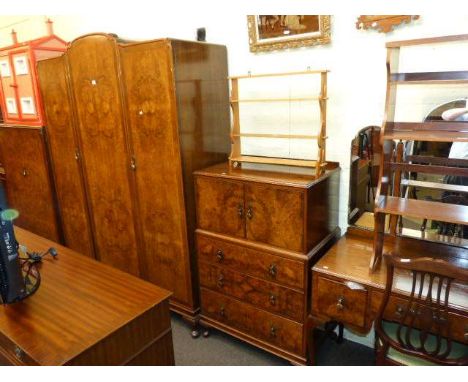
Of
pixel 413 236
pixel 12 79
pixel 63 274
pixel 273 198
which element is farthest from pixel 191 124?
pixel 12 79

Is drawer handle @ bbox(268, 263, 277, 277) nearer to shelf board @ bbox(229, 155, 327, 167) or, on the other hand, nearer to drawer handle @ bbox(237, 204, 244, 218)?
drawer handle @ bbox(237, 204, 244, 218)

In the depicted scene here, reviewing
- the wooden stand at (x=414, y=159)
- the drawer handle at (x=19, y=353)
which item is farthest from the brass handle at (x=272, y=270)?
the drawer handle at (x=19, y=353)

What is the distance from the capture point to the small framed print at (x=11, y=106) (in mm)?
3211

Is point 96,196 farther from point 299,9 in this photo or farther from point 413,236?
point 299,9

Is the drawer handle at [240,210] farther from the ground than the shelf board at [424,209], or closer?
closer

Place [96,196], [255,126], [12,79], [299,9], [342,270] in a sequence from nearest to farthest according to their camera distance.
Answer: [299,9], [342,270], [255,126], [96,196], [12,79]

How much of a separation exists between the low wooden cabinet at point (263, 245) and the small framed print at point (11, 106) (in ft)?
7.25

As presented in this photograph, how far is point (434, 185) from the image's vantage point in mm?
1771

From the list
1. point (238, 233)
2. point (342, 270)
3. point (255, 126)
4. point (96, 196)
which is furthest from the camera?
point (96, 196)

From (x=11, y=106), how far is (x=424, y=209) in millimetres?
3542

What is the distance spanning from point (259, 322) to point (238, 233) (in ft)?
1.87

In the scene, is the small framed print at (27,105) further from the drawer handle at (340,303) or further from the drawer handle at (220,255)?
the drawer handle at (340,303)

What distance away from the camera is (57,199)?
10.3ft

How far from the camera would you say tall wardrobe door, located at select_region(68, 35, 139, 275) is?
2.29 meters
